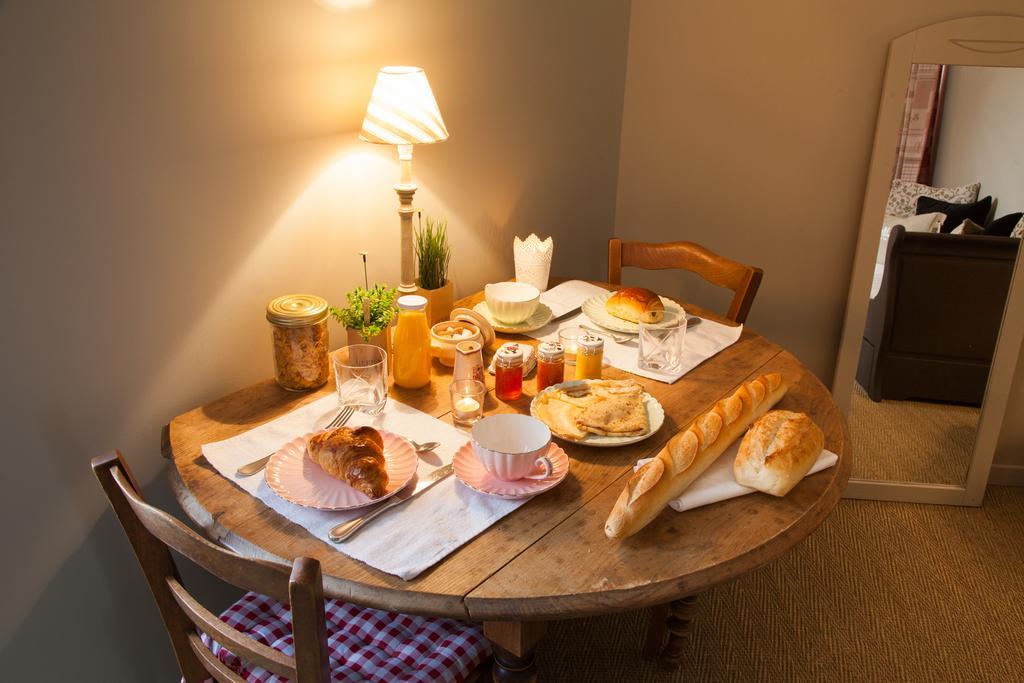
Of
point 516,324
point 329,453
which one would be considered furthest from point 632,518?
point 516,324

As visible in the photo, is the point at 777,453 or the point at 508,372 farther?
the point at 508,372

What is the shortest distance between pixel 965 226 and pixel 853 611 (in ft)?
3.74

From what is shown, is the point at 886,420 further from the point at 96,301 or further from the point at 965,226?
the point at 96,301

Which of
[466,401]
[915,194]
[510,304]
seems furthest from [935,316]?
[466,401]

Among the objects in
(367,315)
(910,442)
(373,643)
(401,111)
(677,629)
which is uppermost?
(401,111)

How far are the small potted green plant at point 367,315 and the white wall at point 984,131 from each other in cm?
166

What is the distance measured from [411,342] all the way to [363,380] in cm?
13

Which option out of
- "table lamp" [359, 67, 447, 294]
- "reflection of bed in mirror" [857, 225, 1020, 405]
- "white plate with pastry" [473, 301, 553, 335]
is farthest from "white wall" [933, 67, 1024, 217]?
"table lamp" [359, 67, 447, 294]

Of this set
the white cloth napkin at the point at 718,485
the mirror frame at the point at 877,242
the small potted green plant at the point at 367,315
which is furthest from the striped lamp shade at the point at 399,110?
the mirror frame at the point at 877,242

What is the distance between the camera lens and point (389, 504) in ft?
3.97

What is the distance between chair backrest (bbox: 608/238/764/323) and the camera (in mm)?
2027

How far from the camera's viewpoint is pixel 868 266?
240cm

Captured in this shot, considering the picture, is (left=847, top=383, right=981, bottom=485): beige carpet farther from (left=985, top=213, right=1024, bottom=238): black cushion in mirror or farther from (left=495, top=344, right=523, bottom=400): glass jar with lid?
(left=495, top=344, right=523, bottom=400): glass jar with lid

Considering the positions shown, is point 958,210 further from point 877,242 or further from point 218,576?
point 218,576
